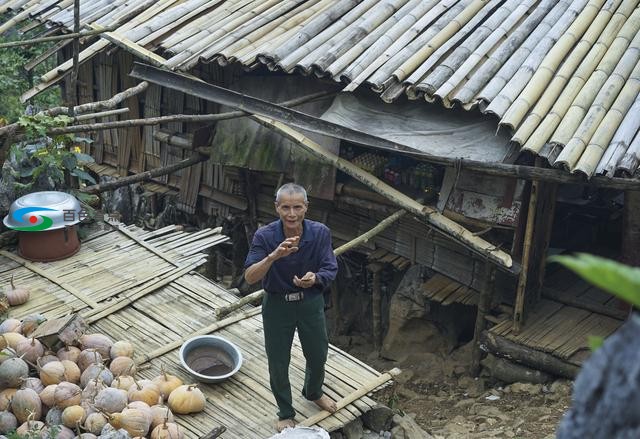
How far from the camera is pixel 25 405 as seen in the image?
17.9 feet

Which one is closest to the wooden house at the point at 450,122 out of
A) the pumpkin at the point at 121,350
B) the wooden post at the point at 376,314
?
the wooden post at the point at 376,314

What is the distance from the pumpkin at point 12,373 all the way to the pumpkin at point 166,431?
1086 mm

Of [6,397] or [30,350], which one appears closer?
[6,397]

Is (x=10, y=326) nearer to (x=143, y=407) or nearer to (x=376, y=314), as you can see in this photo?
(x=143, y=407)

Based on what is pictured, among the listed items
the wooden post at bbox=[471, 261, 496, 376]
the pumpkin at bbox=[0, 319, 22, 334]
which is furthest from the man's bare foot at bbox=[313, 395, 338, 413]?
the wooden post at bbox=[471, 261, 496, 376]

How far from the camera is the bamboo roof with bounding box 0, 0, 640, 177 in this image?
736 centimetres

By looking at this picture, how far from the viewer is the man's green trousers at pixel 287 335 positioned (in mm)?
5332

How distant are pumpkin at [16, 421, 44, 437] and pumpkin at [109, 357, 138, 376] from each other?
0.79 meters

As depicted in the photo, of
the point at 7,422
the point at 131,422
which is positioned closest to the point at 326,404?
the point at 131,422

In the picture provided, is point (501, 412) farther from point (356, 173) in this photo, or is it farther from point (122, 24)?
point (122, 24)

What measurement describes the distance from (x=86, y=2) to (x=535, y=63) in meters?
7.67

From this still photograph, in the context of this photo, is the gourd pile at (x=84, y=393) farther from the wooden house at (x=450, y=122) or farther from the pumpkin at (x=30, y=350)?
the wooden house at (x=450, y=122)

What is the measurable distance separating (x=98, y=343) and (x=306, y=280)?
2123 mm

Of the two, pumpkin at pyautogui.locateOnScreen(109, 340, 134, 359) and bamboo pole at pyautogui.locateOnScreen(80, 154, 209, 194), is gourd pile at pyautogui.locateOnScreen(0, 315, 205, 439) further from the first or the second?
bamboo pole at pyautogui.locateOnScreen(80, 154, 209, 194)
